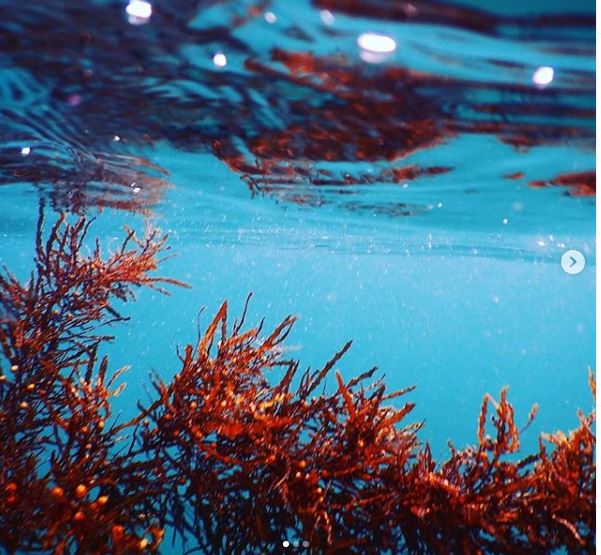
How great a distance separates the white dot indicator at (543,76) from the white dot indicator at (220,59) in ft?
11.1

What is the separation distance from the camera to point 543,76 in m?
5.40

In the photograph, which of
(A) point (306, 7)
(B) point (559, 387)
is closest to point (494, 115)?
(A) point (306, 7)

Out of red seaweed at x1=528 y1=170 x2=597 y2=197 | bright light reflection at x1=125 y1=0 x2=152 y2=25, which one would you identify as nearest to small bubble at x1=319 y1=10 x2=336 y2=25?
bright light reflection at x1=125 y1=0 x2=152 y2=25

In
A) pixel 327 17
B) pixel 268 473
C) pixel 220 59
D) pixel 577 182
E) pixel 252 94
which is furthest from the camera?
pixel 577 182

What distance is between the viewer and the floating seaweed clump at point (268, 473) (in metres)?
4.86

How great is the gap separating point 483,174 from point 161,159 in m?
6.14

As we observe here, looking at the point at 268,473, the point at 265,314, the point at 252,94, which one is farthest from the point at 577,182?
the point at 268,473

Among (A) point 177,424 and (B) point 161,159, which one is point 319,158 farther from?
(A) point 177,424

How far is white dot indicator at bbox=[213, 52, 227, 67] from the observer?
5.49 metres

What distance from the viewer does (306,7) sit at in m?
4.39

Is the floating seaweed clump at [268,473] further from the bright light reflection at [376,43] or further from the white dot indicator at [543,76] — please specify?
the white dot indicator at [543,76]

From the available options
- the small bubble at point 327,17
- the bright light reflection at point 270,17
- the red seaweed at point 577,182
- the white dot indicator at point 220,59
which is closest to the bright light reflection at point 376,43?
the small bubble at point 327,17

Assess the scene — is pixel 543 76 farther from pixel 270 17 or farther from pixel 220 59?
pixel 220 59

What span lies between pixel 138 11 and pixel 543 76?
4252 millimetres
